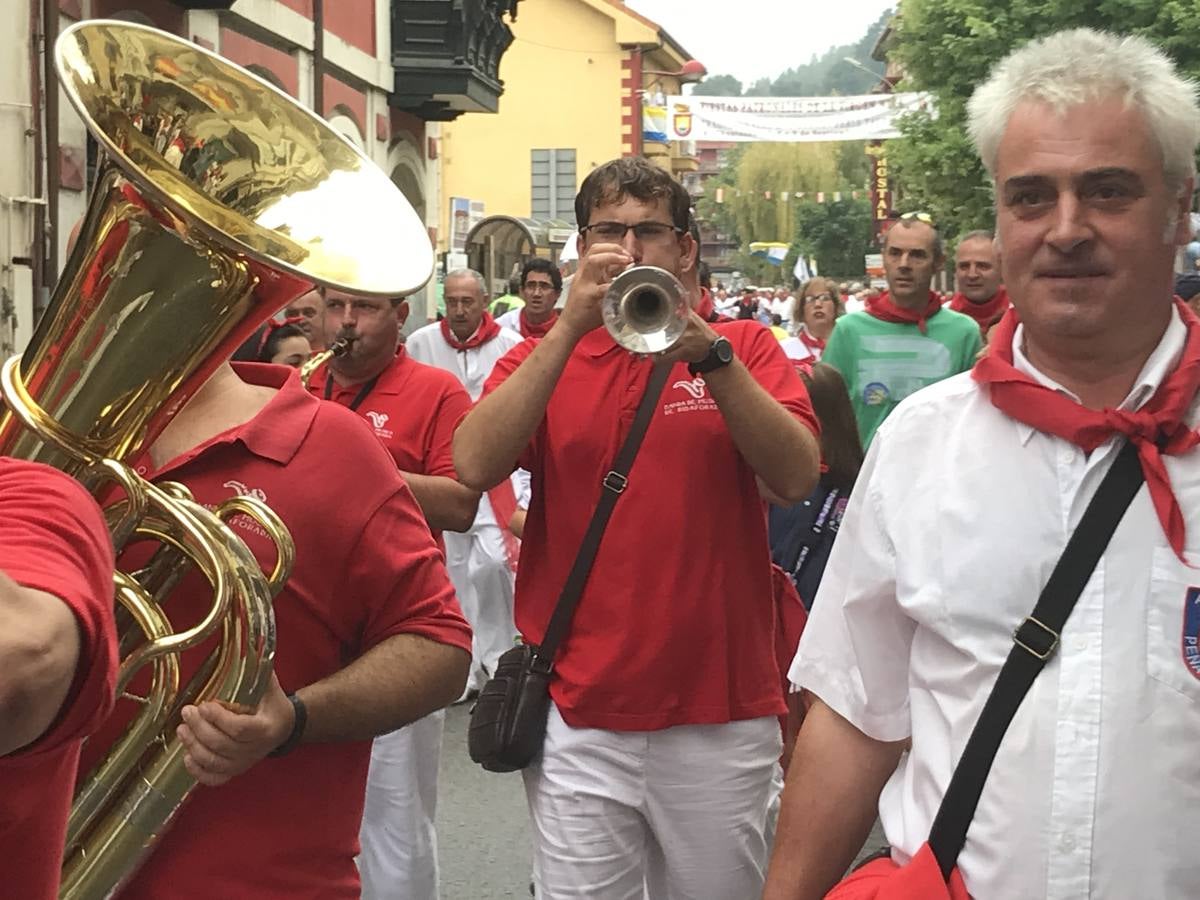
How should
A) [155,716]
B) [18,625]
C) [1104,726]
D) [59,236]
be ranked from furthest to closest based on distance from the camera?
[59,236], [155,716], [1104,726], [18,625]

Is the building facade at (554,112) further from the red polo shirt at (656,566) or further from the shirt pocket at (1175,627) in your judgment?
the shirt pocket at (1175,627)

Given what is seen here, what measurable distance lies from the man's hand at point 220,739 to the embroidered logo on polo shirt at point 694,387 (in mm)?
1487

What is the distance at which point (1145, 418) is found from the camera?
2.20 meters

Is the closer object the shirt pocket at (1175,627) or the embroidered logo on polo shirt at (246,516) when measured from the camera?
the shirt pocket at (1175,627)

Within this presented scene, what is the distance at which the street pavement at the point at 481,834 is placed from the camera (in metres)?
5.60

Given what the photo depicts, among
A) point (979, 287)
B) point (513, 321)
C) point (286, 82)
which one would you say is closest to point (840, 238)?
point (286, 82)

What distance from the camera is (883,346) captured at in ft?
23.2

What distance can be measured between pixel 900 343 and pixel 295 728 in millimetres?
4925

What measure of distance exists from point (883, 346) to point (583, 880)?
13.0 feet

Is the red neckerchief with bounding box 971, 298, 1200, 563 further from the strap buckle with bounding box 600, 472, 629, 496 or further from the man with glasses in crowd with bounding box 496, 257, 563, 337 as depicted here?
the man with glasses in crowd with bounding box 496, 257, 563, 337

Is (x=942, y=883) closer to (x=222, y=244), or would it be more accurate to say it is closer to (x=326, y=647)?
(x=326, y=647)

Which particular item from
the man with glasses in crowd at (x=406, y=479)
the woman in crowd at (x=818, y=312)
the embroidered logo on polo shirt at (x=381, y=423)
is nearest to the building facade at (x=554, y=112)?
the woman in crowd at (x=818, y=312)

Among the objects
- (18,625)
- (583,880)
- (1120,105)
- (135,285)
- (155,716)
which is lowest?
(583,880)

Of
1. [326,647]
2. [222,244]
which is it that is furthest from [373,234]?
[326,647]
